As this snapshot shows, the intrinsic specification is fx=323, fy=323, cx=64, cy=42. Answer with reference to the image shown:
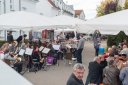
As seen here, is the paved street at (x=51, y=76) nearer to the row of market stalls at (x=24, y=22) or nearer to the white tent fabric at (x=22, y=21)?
the row of market stalls at (x=24, y=22)

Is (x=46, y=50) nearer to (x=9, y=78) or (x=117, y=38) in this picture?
(x=117, y=38)

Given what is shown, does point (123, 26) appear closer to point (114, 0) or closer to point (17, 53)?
point (17, 53)

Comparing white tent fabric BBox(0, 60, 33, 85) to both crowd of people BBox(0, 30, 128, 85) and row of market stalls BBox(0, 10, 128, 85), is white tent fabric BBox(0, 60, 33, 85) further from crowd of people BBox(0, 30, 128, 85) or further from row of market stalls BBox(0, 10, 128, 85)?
crowd of people BBox(0, 30, 128, 85)

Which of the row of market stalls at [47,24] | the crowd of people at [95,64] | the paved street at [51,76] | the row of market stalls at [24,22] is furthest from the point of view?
the row of market stalls at [24,22]

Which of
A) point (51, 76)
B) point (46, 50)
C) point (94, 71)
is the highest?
point (94, 71)

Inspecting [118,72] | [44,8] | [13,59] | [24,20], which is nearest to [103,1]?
[44,8]

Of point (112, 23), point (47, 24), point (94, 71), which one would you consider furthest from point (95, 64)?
point (47, 24)

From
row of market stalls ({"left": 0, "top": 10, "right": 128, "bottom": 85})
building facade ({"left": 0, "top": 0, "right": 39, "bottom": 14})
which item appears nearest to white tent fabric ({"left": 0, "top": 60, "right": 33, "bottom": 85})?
row of market stalls ({"left": 0, "top": 10, "right": 128, "bottom": 85})

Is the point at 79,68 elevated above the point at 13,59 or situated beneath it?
elevated above

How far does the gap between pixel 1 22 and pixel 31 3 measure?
3590 centimetres

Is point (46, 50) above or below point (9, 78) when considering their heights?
below

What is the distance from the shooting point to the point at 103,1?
215ft

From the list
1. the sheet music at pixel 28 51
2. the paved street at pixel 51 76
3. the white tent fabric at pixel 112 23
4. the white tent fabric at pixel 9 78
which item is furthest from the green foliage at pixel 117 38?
the white tent fabric at pixel 9 78

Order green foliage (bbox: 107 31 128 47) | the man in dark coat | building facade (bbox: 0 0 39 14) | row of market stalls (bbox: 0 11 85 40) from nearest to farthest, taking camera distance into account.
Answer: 1. the man in dark coat
2. row of market stalls (bbox: 0 11 85 40)
3. green foliage (bbox: 107 31 128 47)
4. building facade (bbox: 0 0 39 14)
